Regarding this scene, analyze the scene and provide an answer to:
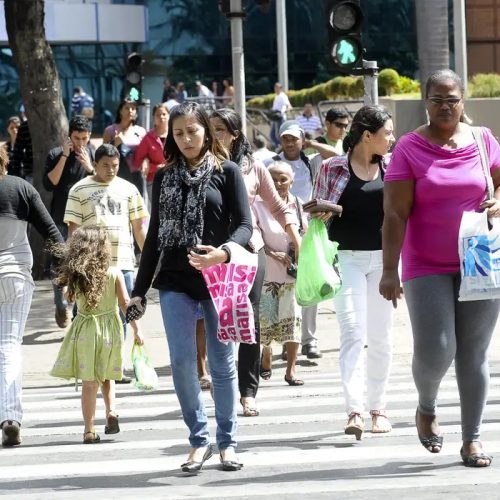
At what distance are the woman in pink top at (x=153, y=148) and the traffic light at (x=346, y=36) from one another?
280 centimetres

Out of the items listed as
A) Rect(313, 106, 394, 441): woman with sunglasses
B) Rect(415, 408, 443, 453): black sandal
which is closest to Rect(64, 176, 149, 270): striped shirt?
Rect(313, 106, 394, 441): woman with sunglasses

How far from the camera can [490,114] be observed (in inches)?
945

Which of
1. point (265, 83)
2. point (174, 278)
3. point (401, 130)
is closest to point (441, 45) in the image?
point (401, 130)

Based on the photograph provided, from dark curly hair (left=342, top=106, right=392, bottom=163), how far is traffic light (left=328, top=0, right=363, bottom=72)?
530 centimetres

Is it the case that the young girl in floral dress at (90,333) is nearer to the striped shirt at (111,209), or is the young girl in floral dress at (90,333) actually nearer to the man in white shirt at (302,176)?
the striped shirt at (111,209)

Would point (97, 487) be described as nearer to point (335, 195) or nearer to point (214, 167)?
point (214, 167)

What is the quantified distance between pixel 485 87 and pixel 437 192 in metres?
20.1

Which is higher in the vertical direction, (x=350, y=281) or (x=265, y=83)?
(x=265, y=83)

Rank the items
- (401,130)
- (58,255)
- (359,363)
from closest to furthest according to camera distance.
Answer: (359,363), (58,255), (401,130)

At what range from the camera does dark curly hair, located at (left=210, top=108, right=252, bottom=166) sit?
27.9ft

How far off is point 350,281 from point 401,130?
15.3 meters

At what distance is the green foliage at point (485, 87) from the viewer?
84.8ft

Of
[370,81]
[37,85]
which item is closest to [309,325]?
Result: [370,81]

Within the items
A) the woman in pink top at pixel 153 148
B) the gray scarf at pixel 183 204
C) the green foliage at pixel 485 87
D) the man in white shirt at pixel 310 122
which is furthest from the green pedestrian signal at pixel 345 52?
the man in white shirt at pixel 310 122
